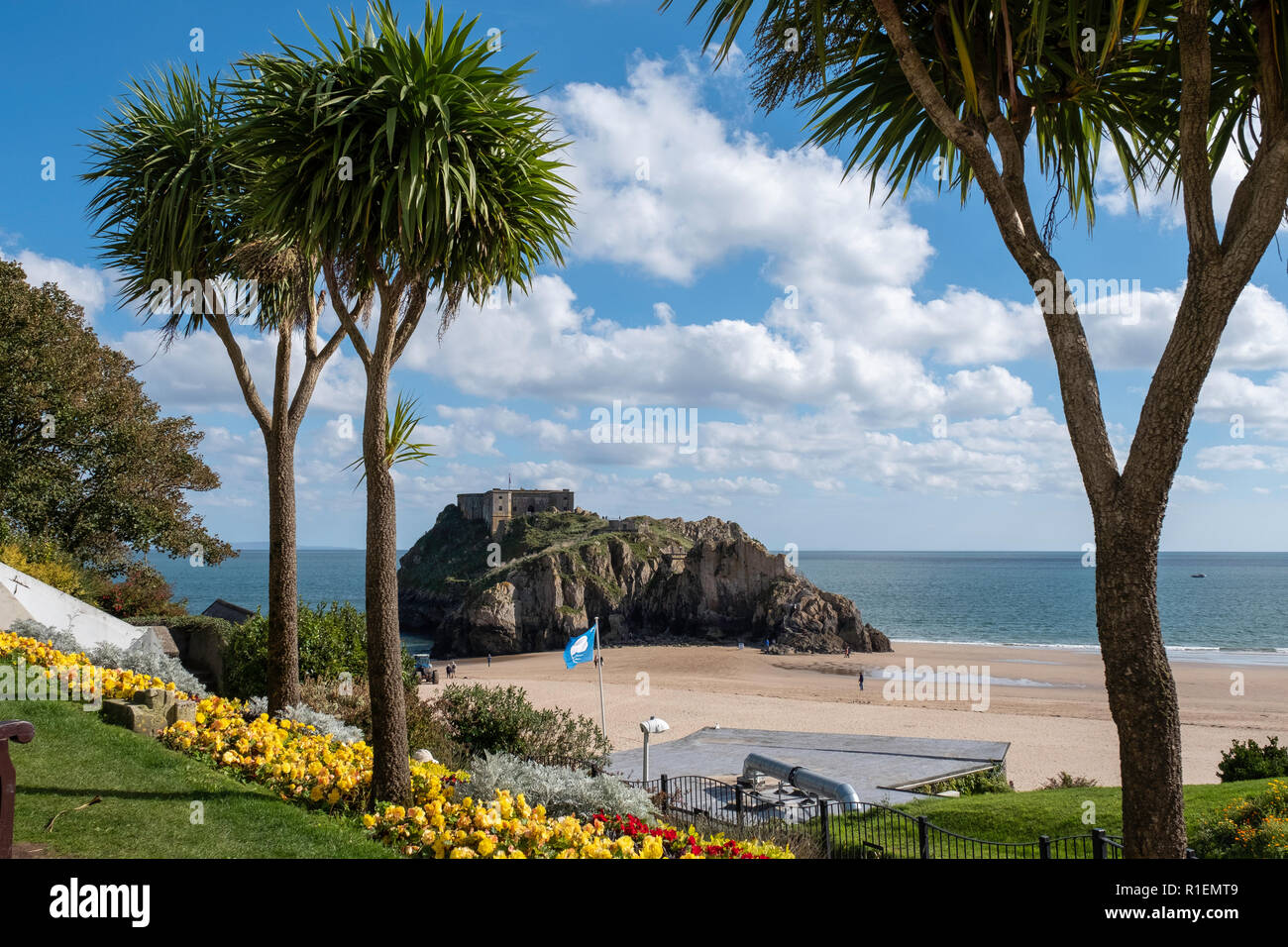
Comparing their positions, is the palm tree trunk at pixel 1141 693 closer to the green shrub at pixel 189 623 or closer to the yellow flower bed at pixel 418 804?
the yellow flower bed at pixel 418 804

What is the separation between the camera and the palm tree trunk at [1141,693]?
4.64 metres

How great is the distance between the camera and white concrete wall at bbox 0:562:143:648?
45.7ft

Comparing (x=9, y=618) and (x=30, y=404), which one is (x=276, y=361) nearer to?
(x=9, y=618)

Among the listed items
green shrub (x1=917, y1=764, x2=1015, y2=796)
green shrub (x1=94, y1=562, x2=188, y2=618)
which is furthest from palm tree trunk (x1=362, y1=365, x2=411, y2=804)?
green shrub (x1=94, y1=562, x2=188, y2=618)

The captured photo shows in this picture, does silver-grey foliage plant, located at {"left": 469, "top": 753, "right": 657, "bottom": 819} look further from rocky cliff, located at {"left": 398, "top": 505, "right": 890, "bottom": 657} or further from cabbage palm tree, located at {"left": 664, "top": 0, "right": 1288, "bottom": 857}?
rocky cliff, located at {"left": 398, "top": 505, "right": 890, "bottom": 657}

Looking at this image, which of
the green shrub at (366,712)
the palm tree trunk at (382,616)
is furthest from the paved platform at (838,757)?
the palm tree trunk at (382,616)

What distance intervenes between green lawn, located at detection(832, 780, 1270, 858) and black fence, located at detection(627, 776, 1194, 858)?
0.03 m

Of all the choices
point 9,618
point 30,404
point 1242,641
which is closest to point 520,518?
point 1242,641

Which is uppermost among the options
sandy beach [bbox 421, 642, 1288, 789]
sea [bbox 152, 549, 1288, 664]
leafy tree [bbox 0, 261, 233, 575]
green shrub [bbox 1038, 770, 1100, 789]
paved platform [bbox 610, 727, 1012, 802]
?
leafy tree [bbox 0, 261, 233, 575]

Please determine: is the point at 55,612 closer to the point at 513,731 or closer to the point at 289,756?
the point at 513,731

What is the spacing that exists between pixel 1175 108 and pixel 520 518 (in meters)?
107

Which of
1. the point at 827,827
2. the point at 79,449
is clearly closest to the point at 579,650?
the point at 827,827
